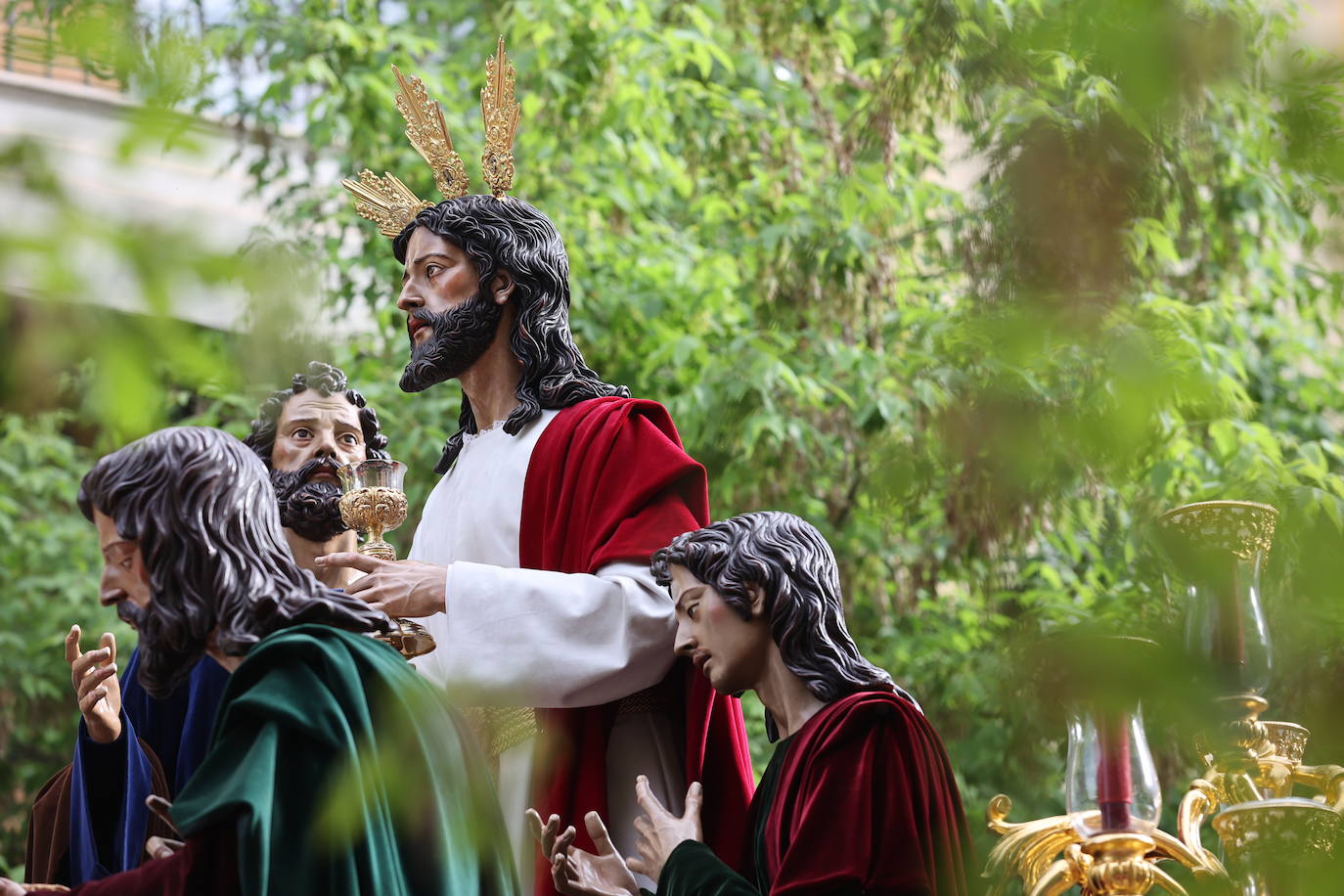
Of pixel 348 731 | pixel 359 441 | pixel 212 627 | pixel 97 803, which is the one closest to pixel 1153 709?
pixel 348 731

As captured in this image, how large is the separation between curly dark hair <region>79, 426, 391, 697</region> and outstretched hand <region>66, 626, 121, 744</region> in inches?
25.6

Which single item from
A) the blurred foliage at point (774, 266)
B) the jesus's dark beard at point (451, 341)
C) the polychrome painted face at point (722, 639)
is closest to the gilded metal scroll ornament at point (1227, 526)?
the polychrome painted face at point (722, 639)

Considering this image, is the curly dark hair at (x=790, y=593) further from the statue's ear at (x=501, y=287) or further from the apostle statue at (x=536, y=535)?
the statue's ear at (x=501, y=287)

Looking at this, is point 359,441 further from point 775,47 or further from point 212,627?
point 775,47

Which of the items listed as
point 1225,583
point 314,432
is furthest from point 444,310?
point 1225,583

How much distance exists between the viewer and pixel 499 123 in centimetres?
603

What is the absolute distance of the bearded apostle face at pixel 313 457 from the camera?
574cm

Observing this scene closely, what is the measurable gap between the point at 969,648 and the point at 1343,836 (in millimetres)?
7580

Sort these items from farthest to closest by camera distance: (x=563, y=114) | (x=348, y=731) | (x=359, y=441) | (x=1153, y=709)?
(x=563, y=114) < (x=359, y=441) < (x=348, y=731) < (x=1153, y=709)

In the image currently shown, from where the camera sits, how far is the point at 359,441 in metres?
5.98

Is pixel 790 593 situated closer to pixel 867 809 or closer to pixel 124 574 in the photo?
pixel 867 809

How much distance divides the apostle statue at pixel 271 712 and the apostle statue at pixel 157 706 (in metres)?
0.21

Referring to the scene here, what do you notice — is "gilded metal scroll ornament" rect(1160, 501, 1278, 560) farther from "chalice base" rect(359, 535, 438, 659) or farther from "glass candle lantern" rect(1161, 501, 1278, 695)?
"chalice base" rect(359, 535, 438, 659)

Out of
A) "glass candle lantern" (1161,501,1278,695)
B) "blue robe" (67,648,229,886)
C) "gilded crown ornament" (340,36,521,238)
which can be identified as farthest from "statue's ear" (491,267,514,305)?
"glass candle lantern" (1161,501,1278,695)
